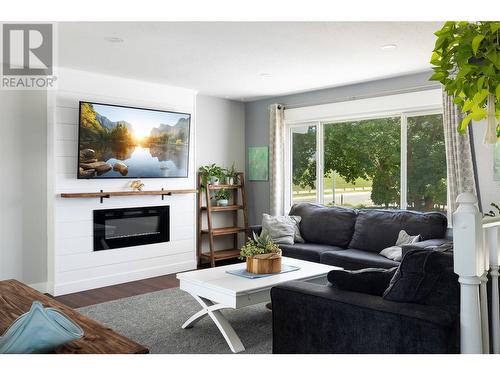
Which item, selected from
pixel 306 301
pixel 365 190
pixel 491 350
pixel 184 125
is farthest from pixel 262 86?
pixel 491 350

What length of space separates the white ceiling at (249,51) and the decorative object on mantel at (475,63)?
7.78 ft

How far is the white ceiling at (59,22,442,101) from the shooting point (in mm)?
3475

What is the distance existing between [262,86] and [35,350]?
4.79 m

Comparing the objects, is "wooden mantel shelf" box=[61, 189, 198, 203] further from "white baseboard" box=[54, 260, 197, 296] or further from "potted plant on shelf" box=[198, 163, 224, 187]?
"white baseboard" box=[54, 260, 197, 296]

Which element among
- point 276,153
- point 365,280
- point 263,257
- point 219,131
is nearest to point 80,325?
point 365,280

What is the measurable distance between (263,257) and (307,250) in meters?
1.54

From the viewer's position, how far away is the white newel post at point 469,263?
5.20ft

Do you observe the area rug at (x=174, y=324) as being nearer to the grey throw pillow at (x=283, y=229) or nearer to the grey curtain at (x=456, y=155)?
the grey throw pillow at (x=283, y=229)

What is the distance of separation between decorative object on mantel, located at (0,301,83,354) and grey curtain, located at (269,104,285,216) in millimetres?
5015

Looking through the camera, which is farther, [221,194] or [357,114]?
[221,194]

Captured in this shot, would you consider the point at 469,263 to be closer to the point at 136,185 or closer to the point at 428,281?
the point at 428,281

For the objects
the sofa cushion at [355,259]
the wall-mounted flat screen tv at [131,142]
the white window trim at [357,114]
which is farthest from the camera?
the white window trim at [357,114]

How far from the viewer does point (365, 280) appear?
245 centimetres

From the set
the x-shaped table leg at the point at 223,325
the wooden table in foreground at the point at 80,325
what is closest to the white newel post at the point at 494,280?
the wooden table in foreground at the point at 80,325
